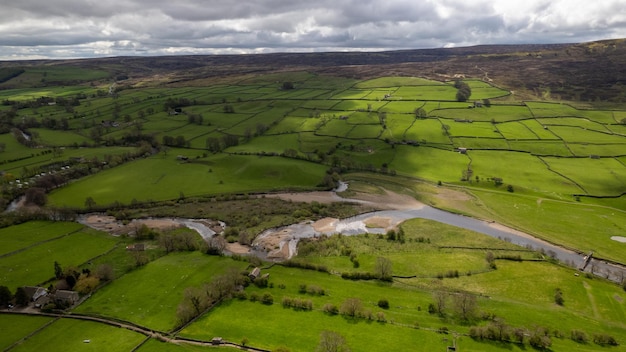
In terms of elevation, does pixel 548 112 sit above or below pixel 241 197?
above

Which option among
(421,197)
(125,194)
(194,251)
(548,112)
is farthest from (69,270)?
(548,112)

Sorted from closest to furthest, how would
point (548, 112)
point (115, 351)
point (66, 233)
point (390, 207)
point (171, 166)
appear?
point (115, 351), point (66, 233), point (390, 207), point (171, 166), point (548, 112)

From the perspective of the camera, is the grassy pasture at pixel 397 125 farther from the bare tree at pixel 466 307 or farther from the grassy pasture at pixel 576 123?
the bare tree at pixel 466 307

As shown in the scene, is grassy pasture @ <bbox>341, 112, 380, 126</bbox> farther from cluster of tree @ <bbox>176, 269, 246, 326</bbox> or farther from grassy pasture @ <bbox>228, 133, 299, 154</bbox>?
cluster of tree @ <bbox>176, 269, 246, 326</bbox>

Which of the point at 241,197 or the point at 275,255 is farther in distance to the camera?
the point at 241,197

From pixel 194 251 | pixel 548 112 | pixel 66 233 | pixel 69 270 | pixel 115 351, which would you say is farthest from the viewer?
pixel 548 112

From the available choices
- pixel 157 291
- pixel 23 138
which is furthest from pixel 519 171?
pixel 23 138

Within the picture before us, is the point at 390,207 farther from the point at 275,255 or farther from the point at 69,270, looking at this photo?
the point at 69,270

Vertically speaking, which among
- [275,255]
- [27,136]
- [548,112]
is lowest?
[275,255]
